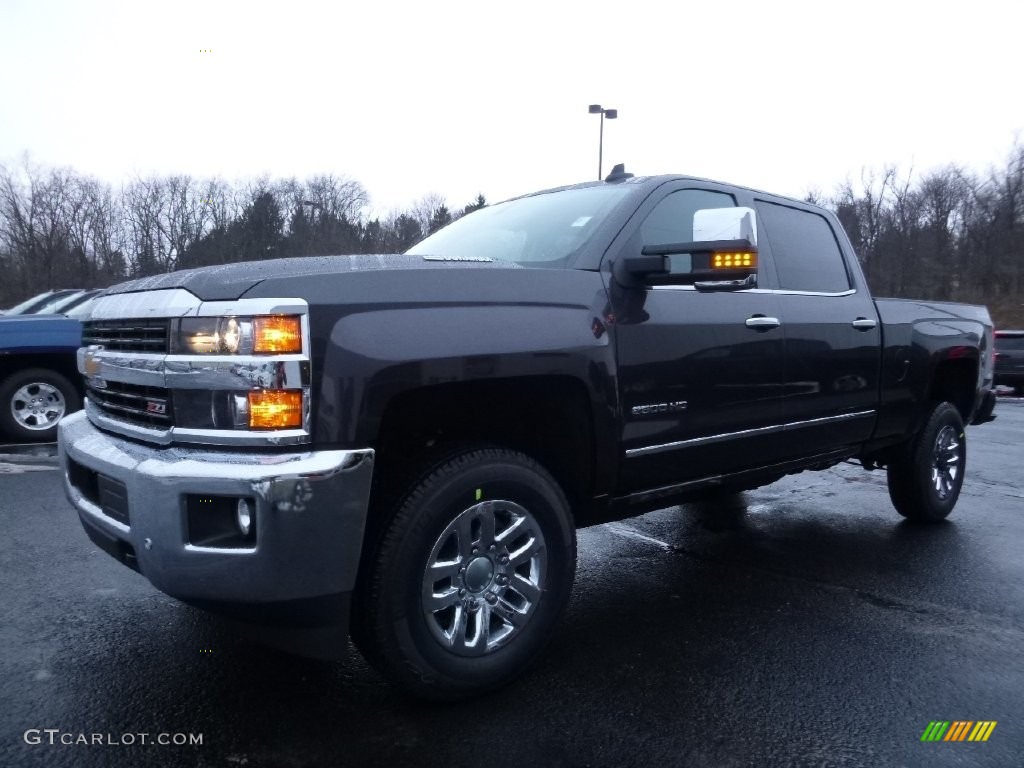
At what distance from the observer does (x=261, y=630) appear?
8.10 feet

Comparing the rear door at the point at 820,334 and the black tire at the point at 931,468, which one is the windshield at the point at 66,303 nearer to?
the rear door at the point at 820,334

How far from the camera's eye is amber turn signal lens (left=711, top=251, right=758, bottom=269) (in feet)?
9.63

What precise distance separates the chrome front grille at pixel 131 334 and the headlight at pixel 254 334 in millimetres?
212

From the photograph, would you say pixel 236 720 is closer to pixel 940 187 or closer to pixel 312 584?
pixel 312 584

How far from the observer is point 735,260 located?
2943 mm

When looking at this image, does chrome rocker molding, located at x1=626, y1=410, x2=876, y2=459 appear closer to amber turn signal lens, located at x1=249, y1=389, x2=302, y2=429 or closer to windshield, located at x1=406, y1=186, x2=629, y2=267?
windshield, located at x1=406, y1=186, x2=629, y2=267

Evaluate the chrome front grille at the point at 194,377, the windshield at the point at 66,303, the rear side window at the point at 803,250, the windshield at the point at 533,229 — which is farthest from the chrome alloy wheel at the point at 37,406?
the rear side window at the point at 803,250

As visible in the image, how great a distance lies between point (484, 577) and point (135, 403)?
4.25ft

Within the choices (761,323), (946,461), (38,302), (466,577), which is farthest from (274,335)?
(38,302)

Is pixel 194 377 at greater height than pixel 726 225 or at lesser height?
lesser

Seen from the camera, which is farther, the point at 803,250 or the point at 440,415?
the point at 803,250

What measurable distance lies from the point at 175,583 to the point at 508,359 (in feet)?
4.02

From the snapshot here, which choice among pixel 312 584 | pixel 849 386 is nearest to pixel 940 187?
pixel 849 386

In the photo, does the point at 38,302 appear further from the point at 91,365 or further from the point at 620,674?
the point at 620,674
